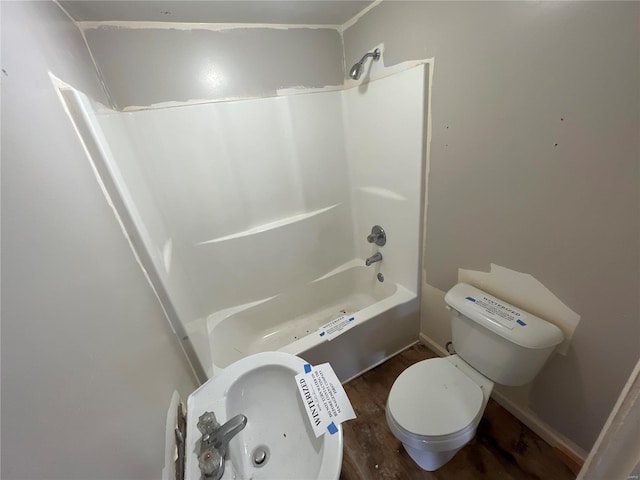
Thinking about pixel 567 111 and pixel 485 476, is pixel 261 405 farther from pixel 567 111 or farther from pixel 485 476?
pixel 567 111

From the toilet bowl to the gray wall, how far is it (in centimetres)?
172

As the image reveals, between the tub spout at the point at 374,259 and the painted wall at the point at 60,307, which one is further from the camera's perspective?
the tub spout at the point at 374,259

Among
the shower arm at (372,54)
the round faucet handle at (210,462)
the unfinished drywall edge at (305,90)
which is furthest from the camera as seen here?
the shower arm at (372,54)

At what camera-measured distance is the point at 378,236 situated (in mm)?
1756

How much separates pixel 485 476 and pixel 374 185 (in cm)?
157

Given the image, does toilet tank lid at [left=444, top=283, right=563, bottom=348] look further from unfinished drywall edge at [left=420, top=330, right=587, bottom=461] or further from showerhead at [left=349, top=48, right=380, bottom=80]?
showerhead at [left=349, top=48, right=380, bottom=80]

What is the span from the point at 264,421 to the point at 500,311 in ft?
3.37

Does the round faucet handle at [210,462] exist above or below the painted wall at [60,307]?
below

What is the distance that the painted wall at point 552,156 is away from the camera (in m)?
0.70

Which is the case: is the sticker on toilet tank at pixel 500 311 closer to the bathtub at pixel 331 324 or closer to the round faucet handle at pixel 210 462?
the bathtub at pixel 331 324

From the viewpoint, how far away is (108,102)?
112cm

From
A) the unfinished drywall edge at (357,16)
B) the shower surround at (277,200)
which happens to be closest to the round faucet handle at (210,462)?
the shower surround at (277,200)

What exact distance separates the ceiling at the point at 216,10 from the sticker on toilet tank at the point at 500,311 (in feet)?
5.04

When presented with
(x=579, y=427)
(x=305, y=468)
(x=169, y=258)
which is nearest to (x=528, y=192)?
(x=579, y=427)
